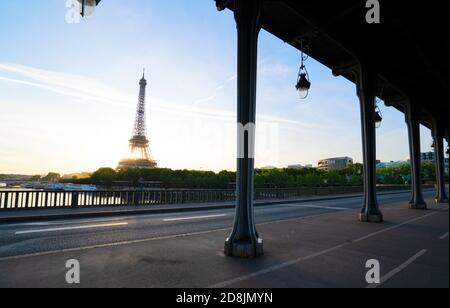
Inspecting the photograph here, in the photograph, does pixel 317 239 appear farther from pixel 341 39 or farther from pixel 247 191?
pixel 341 39

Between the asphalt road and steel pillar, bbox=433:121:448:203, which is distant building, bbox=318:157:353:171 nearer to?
steel pillar, bbox=433:121:448:203

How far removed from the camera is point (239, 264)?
5172 millimetres

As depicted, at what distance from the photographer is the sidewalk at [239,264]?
166 inches

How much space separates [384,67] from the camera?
12.0 m

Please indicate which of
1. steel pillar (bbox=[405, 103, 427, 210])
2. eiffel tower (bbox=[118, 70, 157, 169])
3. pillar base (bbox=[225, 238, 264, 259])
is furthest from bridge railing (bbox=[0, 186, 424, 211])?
eiffel tower (bbox=[118, 70, 157, 169])

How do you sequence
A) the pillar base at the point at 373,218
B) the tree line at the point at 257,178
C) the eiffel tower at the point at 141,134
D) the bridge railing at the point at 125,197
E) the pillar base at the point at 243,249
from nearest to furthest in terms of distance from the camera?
the pillar base at the point at 243,249, the pillar base at the point at 373,218, the bridge railing at the point at 125,197, the tree line at the point at 257,178, the eiffel tower at the point at 141,134

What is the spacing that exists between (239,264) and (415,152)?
54.1 ft

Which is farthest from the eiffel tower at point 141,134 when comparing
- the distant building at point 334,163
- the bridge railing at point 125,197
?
the distant building at point 334,163

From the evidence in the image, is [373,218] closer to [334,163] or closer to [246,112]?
[246,112]

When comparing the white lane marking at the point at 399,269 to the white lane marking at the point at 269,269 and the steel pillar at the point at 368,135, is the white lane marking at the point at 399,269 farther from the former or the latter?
the steel pillar at the point at 368,135

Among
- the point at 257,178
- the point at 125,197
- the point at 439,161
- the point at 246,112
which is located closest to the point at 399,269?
the point at 246,112

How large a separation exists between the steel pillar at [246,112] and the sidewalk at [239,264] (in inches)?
28.8

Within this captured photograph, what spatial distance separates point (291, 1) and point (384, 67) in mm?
6651
